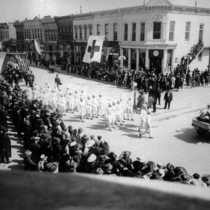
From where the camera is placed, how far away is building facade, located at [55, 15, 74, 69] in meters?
38.9

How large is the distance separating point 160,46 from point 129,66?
475cm

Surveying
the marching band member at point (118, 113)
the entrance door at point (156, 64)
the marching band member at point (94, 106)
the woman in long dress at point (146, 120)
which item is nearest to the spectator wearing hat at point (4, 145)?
the woman in long dress at point (146, 120)

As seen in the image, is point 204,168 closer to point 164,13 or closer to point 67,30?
point 164,13

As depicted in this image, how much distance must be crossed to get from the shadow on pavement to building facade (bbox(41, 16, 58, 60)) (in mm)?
34971

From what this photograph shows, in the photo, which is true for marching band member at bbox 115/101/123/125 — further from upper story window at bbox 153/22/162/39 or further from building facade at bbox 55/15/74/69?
building facade at bbox 55/15/74/69

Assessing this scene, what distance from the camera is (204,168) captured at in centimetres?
792

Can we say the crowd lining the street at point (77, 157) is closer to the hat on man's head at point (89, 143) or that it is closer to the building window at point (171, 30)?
the hat on man's head at point (89, 143)

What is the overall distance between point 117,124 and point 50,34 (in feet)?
120

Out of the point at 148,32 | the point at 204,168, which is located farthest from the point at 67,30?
the point at 204,168

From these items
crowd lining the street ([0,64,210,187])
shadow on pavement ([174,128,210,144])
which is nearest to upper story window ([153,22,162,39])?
shadow on pavement ([174,128,210,144])

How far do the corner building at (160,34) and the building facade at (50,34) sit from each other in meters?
17.1

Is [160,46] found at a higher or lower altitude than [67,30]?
lower

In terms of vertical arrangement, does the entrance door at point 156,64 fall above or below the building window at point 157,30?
below

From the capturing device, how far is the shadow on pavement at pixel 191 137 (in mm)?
10266
